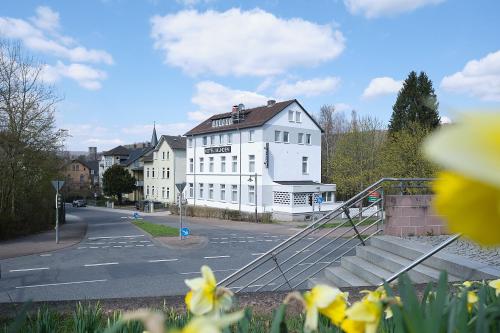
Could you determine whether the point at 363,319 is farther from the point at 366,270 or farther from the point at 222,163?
the point at 222,163

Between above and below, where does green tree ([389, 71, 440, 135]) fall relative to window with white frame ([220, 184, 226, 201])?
above

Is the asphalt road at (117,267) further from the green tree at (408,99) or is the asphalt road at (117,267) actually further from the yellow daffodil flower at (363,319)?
the green tree at (408,99)

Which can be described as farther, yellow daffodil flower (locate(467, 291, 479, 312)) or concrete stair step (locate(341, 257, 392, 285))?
concrete stair step (locate(341, 257, 392, 285))

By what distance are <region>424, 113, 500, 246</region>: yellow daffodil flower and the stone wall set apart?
26.4 ft

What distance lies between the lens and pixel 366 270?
261 inches

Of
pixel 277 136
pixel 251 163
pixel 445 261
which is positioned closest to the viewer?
pixel 445 261

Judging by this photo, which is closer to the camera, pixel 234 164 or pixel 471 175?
pixel 471 175

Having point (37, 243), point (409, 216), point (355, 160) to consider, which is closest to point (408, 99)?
point (355, 160)

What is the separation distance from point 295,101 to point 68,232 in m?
24.5

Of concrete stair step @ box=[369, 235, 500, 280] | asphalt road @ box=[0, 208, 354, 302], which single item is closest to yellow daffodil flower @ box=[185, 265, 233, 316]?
concrete stair step @ box=[369, 235, 500, 280]

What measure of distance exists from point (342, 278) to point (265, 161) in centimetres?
3310

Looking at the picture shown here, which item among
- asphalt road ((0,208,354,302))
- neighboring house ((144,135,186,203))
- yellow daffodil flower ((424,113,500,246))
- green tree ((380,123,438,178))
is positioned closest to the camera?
yellow daffodil flower ((424,113,500,246))

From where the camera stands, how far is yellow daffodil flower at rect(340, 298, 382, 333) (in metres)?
1.04

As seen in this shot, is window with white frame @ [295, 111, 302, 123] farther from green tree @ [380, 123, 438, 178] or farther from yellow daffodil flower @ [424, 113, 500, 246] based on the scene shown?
yellow daffodil flower @ [424, 113, 500, 246]
